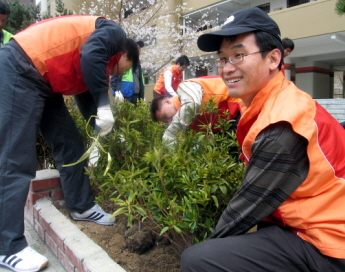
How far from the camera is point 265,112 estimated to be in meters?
1.17

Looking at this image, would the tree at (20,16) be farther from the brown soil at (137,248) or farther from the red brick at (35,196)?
the brown soil at (137,248)

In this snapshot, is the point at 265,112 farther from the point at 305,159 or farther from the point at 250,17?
the point at 250,17

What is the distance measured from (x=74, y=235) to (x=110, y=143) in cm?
70

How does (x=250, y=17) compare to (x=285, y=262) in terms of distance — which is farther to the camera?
(x=250, y=17)

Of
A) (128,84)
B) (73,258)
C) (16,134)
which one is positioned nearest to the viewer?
(73,258)

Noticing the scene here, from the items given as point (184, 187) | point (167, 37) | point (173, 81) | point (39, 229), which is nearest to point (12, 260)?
point (39, 229)

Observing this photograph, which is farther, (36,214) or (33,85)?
(36,214)

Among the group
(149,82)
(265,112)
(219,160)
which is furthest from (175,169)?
(149,82)

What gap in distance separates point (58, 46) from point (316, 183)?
1.85m

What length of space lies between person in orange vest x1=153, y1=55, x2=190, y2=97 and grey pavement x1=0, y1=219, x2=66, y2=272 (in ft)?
11.5

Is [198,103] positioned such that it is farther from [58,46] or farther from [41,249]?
[41,249]

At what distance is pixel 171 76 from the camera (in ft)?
18.9

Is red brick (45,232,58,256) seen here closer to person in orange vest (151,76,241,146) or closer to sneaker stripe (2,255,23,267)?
sneaker stripe (2,255,23,267)

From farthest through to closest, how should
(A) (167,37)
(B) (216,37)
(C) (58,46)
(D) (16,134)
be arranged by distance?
(A) (167,37), (C) (58,46), (D) (16,134), (B) (216,37)
